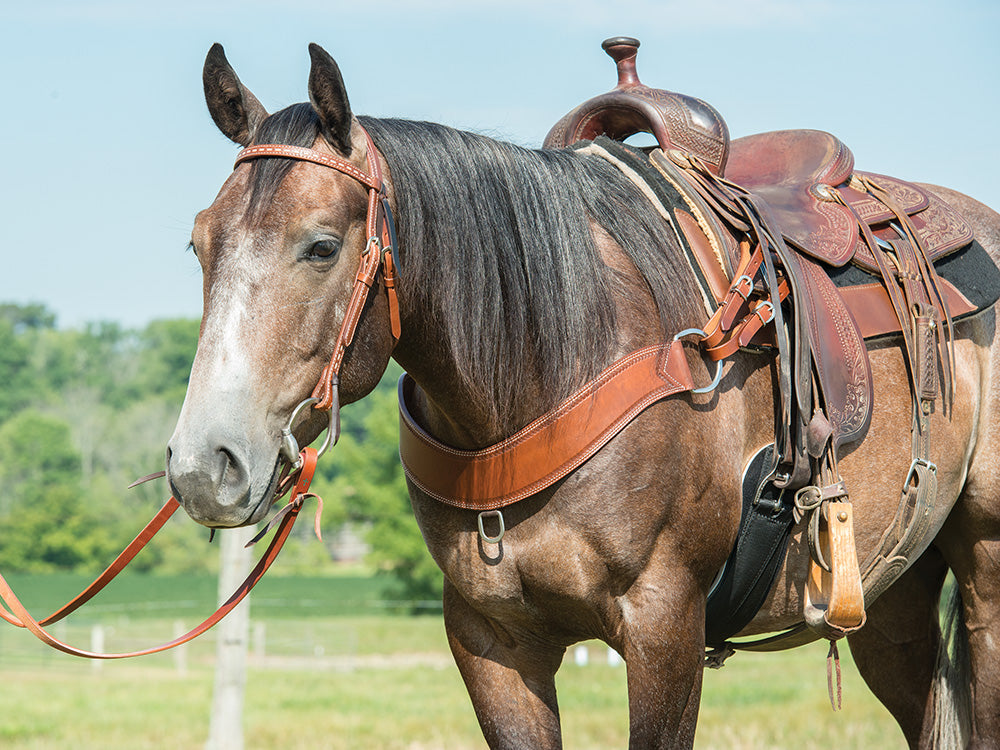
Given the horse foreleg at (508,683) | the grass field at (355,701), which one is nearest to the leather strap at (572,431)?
the horse foreleg at (508,683)

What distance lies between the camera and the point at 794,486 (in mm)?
2836

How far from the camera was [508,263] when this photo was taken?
8.50 feet

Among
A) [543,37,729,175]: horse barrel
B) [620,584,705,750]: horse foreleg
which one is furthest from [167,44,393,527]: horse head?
[543,37,729,175]: horse barrel

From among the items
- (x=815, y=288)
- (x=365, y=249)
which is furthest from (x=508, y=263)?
(x=815, y=288)

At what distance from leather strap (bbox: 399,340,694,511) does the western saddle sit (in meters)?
0.18

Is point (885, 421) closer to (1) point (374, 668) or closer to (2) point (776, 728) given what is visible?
(2) point (776, 728)

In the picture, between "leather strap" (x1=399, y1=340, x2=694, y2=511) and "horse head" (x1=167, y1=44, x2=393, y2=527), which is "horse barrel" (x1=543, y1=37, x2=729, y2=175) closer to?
"leather strap" (x1=399, y1=340, x2=694, y2=511)

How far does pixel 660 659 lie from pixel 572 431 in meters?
0.58

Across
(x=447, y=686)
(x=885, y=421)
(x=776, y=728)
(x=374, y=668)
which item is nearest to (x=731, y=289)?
(x=885, y=421)

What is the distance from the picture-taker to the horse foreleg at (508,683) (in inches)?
113

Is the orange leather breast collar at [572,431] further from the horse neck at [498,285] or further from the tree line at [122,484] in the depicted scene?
the tree line at [122,484]

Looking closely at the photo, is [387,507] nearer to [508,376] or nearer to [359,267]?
[508,376]

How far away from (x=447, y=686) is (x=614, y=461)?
604 inches

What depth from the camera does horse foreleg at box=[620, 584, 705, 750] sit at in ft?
8.31
